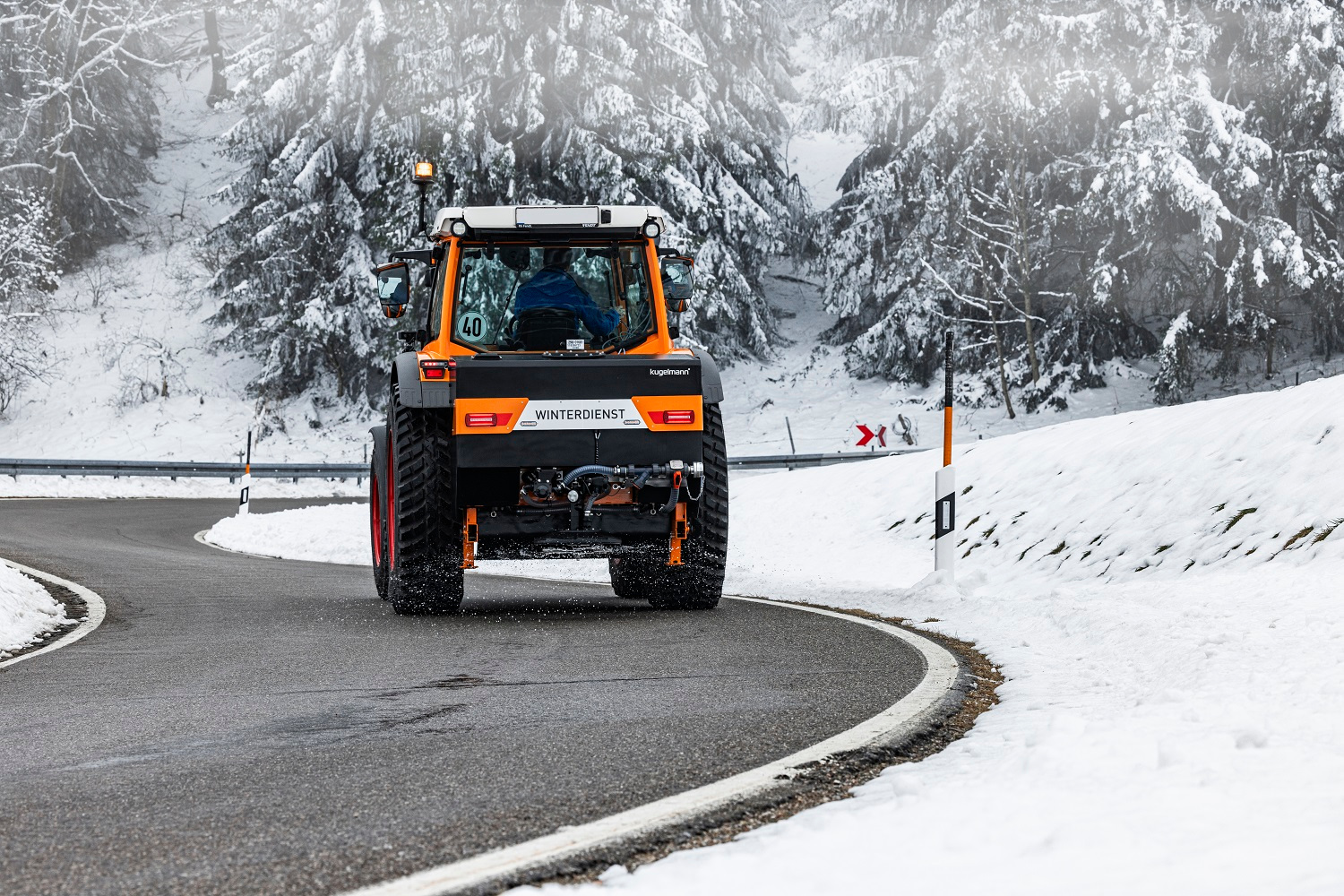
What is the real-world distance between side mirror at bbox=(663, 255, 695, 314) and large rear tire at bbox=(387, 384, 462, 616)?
180 centimetres

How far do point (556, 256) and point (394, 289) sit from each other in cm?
115

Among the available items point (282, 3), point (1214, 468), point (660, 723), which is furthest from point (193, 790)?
point (282, 3)

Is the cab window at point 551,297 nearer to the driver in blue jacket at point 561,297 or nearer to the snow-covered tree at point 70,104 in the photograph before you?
the driver in blue jacket at point 561,297

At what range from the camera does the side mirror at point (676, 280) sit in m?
9.75

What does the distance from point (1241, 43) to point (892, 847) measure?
103ft

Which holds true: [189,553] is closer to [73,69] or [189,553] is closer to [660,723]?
[660,723]

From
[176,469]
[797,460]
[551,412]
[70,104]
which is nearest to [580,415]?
[551,412]

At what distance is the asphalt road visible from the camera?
3.43 m

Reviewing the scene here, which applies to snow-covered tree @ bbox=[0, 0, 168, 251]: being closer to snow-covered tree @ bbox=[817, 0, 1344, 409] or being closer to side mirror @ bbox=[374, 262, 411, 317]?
snow-covered tree @ bbox=[817, 0, 1344, 409]

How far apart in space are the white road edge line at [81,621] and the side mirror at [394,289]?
285cm

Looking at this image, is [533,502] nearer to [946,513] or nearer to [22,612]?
[946,513]

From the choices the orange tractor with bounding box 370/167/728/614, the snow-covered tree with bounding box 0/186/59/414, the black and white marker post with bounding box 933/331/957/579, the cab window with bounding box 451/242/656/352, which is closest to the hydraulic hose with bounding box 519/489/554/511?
the orange tractor with bounding box 370/167/728/614

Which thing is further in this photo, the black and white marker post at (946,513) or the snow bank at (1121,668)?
the black and white marker post at (946,513)

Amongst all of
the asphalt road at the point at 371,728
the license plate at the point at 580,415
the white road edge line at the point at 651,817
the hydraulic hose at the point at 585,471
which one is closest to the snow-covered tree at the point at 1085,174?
the license plate at the point at 580,415
